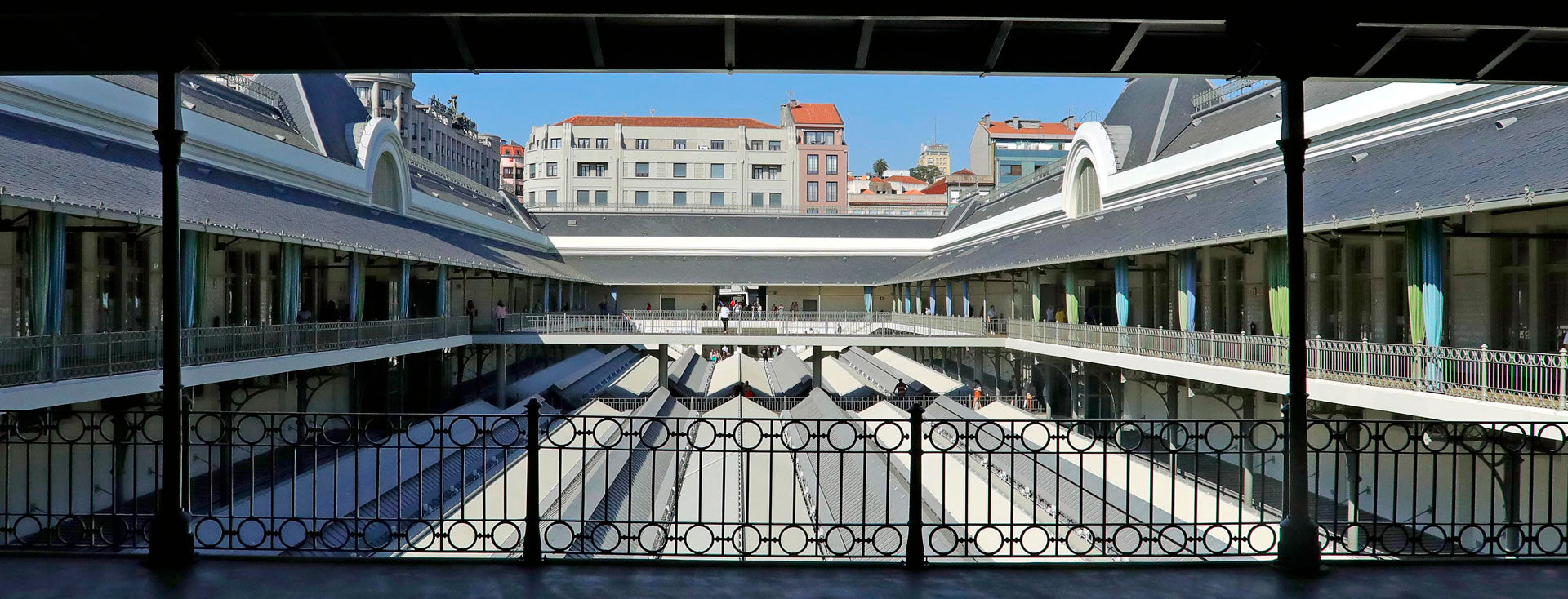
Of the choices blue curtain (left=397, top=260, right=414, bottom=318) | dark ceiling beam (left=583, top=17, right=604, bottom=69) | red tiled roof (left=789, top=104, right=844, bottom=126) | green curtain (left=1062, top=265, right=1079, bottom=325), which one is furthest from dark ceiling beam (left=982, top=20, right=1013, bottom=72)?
red tiled roof (left=789, top=104, right=844, bottom=126)

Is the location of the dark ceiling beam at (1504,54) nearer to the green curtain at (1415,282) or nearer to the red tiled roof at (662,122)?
the green curtain at (1415,282)

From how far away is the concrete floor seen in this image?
476 centimetres

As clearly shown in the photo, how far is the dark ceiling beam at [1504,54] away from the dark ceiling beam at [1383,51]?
0.56 metres

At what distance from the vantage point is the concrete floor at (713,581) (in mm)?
4758

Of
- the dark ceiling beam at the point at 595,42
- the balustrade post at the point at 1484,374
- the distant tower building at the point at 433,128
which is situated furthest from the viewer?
the distant tower building at the point at 433,128

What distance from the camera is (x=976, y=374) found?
3303 centimetres

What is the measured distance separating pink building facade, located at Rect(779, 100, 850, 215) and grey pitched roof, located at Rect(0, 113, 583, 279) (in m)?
46.0

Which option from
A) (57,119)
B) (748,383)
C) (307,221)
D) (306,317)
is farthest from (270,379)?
(748,383)

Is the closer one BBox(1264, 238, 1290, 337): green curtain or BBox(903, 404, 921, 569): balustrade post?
BBox(903, 404, 921, 569): balustrade post

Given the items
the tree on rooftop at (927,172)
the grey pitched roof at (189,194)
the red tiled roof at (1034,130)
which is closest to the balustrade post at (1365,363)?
the grey pitched roof at (189,194)

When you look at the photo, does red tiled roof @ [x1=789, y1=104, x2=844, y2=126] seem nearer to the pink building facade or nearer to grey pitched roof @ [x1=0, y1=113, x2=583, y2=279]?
the pink building facade

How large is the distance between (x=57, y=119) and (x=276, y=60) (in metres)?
12.6

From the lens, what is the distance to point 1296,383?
5.13 m

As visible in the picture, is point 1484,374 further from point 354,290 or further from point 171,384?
point 354,290
